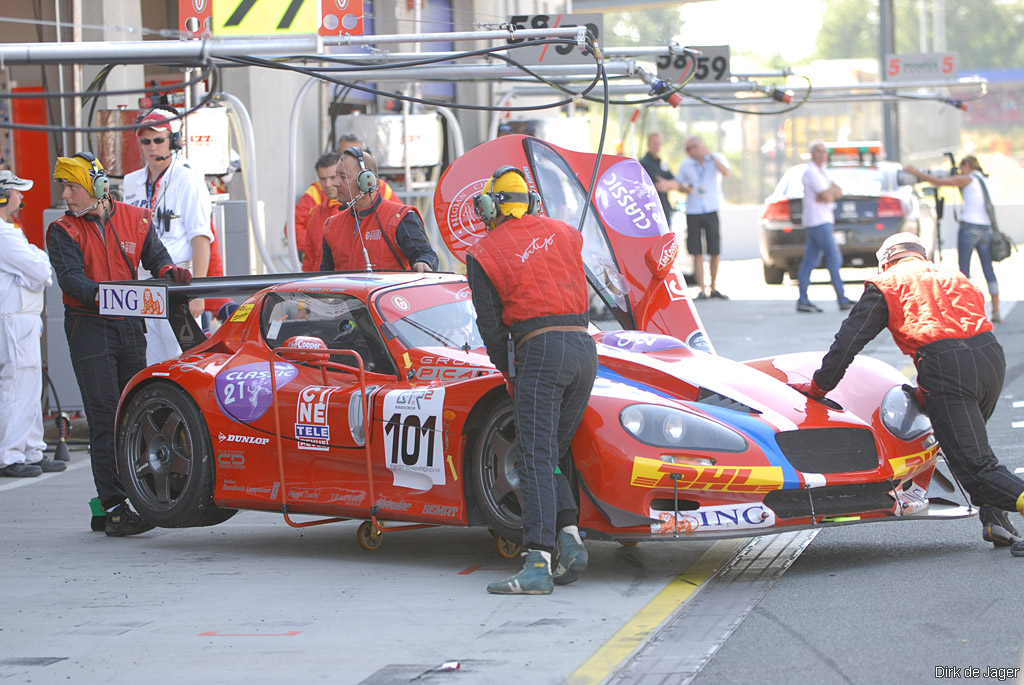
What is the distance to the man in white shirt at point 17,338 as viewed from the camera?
9875mm

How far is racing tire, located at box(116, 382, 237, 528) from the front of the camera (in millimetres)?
7449

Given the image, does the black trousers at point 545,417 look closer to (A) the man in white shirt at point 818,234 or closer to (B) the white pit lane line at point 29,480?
(B) the white pit lane line at point 29,480

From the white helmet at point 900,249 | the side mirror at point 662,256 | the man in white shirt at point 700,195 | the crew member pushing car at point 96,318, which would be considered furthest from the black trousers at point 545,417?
the man in white shirt at point 700,195

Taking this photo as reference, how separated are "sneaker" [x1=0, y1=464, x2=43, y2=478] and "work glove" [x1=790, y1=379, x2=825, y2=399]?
213 inches

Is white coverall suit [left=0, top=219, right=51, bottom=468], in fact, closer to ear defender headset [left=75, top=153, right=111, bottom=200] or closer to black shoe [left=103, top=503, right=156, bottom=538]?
ear defender headset [left=75, top=153, right=111, bottom=200]

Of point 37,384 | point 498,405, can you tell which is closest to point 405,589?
point 498,405

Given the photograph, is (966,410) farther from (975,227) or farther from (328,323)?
(975,227)

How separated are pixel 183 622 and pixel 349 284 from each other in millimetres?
2188

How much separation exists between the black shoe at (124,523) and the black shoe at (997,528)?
4.24m

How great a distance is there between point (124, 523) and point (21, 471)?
2.30 metres

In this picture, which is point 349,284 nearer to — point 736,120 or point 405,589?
point 405,589

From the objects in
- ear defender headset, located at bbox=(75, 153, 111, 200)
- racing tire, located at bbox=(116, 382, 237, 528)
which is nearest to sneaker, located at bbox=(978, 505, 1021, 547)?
racing tire, located at bbox=(116, 382, 237, 528)

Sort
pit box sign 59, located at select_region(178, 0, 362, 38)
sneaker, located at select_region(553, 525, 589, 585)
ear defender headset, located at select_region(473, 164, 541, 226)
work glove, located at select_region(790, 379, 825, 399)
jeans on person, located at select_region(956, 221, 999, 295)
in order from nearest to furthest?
sneaker, located at select_region(553, 525, 589, 585), ear defender headset, located at select_region(473, 164, 541, 226), work glove, located at select_region(790, 379, 825, 399), pit box sign 59, located at select_region(178, 0, 362, 38), jeans on person, located at select_region(956, 221, 999, 295)

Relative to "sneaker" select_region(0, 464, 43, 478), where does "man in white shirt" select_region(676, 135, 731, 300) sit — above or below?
above
